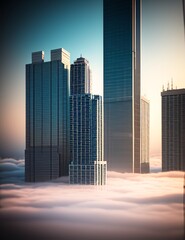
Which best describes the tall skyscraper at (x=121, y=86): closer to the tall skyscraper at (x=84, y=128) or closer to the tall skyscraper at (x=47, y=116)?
the tall skyscraper at (x=84, y=128)

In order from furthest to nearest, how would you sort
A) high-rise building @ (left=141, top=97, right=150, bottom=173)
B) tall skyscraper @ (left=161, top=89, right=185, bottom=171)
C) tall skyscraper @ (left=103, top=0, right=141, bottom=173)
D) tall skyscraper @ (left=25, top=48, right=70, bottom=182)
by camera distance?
tall skyscraper @ (left=25, top=48, right=70, bottom=182) → tall skyscraper @ (left=103, top=0, right=141, bottom=173) → high-rise building @ (left=141, top=97, right=150, bottom=173) → tall skyscraper @ (left=161, top=89, right=185, bottom=171)

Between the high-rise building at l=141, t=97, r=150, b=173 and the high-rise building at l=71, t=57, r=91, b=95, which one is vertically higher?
the high-rise building at l=71, t=57, r=91, b=95

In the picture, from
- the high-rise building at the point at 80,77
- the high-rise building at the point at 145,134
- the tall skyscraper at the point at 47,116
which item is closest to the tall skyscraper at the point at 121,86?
the high-rise building at the point at 145,134

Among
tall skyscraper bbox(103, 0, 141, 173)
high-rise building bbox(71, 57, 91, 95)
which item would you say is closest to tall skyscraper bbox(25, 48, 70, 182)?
high-rise building bbox(71, 57, 91, 95)

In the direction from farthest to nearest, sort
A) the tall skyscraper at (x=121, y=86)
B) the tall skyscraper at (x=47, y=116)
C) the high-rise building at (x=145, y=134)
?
1. the tall skyscraper at (x=47, y=116)
2. the tall skyscraper at (x=121, y=86)
3. the high-rise building at (x=145, y=134)

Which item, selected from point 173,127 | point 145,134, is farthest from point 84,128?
point 173,127

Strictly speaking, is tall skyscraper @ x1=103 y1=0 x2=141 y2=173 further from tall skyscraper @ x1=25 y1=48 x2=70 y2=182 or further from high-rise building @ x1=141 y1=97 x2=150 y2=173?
tall skyscraper @ x1=25 y1=48 x2=70 y2=182
